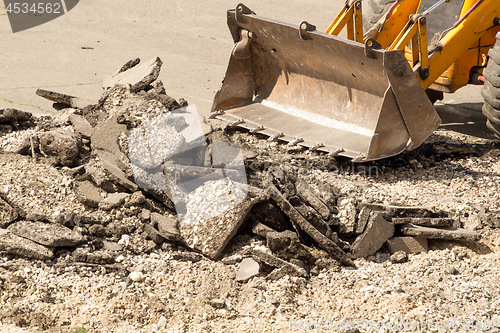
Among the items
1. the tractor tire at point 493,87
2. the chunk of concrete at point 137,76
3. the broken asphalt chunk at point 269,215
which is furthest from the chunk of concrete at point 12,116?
the tractor tire at point 493,87

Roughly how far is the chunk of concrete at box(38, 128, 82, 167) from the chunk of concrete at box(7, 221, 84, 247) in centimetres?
116

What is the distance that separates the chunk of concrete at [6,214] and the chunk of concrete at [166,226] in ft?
3.93

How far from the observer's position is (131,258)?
3.92 metres

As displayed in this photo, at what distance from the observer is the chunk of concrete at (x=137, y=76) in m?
6.08

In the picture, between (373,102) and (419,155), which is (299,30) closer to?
(373,102)

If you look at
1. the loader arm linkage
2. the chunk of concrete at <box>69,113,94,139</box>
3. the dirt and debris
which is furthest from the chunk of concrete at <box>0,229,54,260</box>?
the loader arm linkage

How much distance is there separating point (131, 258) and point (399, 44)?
3.45m

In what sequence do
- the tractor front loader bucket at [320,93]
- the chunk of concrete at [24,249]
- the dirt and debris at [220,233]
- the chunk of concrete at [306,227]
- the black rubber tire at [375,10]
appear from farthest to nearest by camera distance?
1. the black rubber tire at [375,10]
2. the tractor front loader bucket at [320,93]
3. the chunk of concrete at [306,227]
4. the chunk of concrete at [24,249]
5. the dirt and debris at [220,233]

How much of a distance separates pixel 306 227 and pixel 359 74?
215 centimetres

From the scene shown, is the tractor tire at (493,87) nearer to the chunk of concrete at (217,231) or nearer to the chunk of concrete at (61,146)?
the chunk of concrete at (217,231)

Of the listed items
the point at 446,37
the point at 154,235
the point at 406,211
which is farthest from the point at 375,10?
the point at 154,235

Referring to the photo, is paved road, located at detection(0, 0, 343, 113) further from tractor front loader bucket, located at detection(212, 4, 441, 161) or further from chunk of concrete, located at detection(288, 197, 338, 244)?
chunk of concrete, located at detection(288, 197, 338, 244)

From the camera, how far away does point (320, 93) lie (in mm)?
5840

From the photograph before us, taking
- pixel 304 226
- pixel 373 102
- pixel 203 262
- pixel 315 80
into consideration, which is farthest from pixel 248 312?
pixel 315 80
